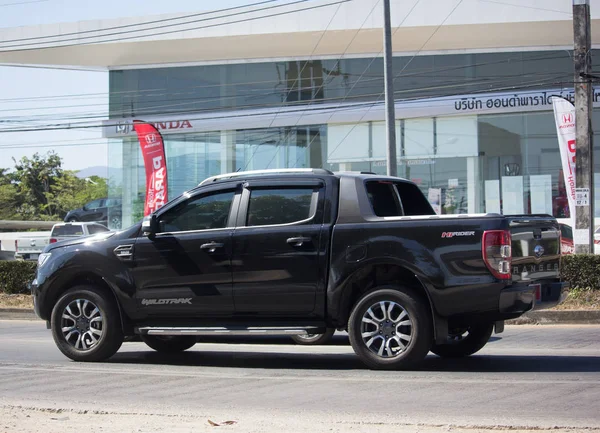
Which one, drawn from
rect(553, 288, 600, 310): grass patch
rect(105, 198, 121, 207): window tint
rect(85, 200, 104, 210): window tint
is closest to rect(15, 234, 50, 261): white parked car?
rect(105, 198, 121, 207): window tint

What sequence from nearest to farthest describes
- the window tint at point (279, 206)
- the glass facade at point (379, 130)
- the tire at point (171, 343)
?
1. the window tint at point (279, 206)
2. the tire at point (171, 343)
3. the glass facade at point (379, 130)

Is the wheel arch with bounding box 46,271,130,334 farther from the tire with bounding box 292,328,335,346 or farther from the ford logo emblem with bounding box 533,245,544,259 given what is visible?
the ford logo emblem with bounding box 533,245,544,259

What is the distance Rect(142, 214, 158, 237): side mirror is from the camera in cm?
950

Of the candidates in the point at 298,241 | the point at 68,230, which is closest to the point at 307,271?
the point at 298,241

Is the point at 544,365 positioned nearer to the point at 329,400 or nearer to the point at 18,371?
the point at 329,400

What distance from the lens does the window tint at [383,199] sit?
9461 mm

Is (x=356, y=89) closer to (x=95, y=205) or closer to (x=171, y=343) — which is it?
(x=95, y=205)

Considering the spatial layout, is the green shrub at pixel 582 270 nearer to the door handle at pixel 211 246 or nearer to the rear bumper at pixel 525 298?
the rear bumper at pixel 525 298

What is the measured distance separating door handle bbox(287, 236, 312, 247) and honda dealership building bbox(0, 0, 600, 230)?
2695cm

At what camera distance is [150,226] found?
31.2 feet

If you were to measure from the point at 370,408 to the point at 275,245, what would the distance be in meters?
2.68

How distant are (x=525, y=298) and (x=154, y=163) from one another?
85.5 ft

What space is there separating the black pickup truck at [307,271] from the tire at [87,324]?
0.02 meters

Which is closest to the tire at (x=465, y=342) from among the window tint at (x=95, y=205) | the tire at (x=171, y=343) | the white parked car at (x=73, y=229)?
the tire at (x=171, y=343)
